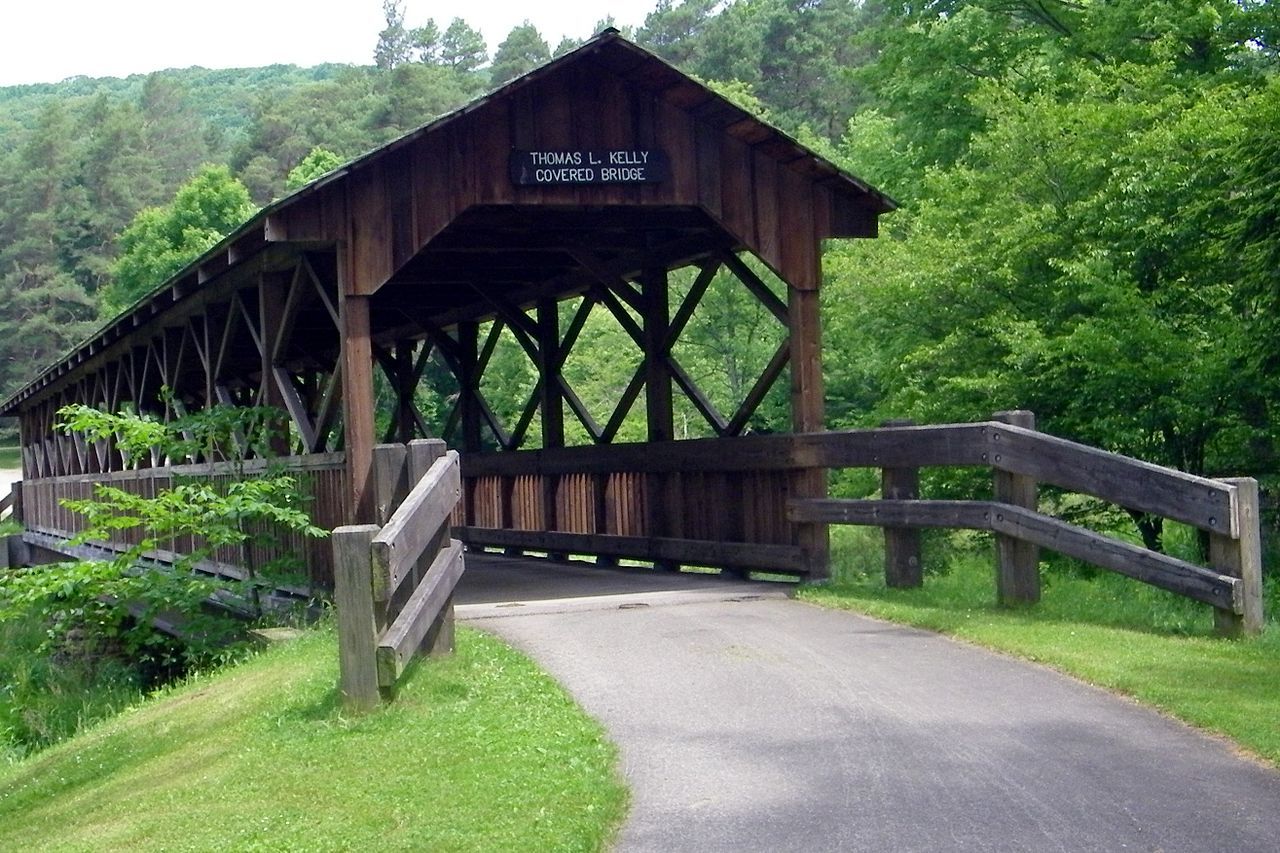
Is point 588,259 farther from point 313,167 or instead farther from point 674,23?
point 674,23

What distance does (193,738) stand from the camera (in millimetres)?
8172

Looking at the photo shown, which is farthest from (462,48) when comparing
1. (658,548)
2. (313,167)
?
(658,548)

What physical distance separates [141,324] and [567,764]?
45.1 ft

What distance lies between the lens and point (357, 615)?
23.2 feet

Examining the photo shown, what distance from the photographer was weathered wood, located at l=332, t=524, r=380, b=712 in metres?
7.06

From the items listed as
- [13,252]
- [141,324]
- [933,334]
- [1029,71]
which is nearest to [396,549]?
[933,334]

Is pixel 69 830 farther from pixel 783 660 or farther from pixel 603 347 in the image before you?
pixel 603 347

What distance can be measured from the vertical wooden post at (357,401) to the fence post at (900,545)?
3769mm

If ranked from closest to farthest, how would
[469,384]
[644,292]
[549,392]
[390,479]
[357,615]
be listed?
[357,615], [390,479], [644,292], [549,392], [469,384]

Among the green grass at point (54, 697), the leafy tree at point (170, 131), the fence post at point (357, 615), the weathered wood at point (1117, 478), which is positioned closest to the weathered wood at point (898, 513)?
the weathered wood at point (1117, 478)

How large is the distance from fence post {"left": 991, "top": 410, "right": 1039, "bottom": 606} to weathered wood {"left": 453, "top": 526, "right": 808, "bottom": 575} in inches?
108

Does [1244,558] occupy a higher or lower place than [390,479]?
lower

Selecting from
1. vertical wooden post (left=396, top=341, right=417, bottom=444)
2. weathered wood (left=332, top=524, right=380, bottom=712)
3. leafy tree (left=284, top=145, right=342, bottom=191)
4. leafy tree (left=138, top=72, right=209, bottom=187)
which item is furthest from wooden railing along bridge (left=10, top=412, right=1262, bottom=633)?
leafy tree (left=138, top=72, right=209, bottom=187)

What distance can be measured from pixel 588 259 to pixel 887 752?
982 centimetres
